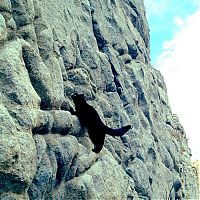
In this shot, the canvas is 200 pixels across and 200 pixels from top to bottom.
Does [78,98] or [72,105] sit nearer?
[78,98]

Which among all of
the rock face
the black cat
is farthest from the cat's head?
the rock face

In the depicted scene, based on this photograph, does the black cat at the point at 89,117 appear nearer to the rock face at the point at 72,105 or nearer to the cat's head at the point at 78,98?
the cat's head at the point at 78,98

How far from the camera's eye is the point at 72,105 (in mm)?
24781

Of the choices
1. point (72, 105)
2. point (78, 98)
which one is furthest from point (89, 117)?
point (72, 105)

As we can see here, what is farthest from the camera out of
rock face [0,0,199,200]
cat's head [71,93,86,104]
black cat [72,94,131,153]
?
cat's head [71,93,86,104]

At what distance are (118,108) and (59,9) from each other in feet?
35.5

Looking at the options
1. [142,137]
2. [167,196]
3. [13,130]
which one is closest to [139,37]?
[142,137]

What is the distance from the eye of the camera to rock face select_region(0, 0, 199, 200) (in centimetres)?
1736

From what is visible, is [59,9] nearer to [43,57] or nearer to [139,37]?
[43,57]

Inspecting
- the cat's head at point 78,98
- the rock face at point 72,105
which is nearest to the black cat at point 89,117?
the cat's head at point 78,98

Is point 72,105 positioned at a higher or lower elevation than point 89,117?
higher

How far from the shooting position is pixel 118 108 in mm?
34938

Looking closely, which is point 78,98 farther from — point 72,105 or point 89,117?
point 89,117

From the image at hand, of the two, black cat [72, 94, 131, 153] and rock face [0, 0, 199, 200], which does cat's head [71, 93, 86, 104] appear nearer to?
black cat [72, 94, 131, 153]
